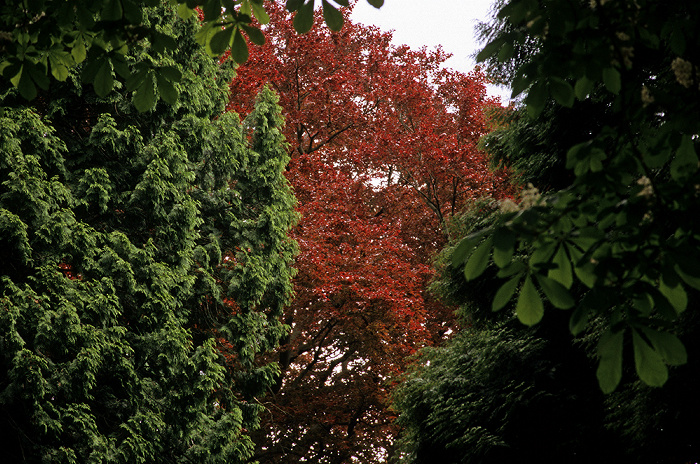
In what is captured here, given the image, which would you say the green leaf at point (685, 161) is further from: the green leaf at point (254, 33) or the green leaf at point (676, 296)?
the green leaf at point (254, 33)

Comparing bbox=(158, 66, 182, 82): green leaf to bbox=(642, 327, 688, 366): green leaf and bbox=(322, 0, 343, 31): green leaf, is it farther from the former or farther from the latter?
bbox=(642, 327, 688, 366): green leaf

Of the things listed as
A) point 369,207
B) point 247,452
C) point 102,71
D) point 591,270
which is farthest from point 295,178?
point 591,270

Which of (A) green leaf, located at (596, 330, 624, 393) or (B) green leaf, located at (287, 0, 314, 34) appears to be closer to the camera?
(A) green leaf, located at (596, 330, 624, 393)

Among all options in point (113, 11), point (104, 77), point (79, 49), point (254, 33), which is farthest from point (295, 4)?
point (79, 49)

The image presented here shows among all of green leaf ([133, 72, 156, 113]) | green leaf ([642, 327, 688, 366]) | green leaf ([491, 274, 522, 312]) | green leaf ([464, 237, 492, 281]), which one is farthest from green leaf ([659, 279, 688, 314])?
green leaf ([133, 72, 156, 113])

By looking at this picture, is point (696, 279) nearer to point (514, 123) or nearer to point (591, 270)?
point (591, 270)

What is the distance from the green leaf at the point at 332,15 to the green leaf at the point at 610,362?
1.73 meters

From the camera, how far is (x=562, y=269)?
1.94m

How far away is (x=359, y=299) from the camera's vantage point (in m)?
13.6

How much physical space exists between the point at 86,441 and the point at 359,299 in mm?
6978

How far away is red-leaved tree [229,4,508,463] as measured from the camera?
13.7 meters

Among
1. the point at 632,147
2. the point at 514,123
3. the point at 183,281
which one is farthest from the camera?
the point at 183,281

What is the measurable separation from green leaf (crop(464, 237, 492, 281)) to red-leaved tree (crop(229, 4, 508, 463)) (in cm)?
1034

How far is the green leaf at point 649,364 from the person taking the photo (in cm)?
176
